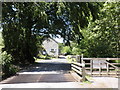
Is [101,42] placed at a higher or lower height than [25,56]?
higher

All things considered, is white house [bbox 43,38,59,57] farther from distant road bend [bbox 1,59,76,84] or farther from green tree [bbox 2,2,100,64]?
distant road bend [bbox 1,59,76,84]

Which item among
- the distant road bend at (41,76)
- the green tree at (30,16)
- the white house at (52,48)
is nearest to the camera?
the distant road bend at (41,76)

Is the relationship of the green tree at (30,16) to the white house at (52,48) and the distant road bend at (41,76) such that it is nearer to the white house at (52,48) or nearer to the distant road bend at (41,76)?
the distant road bend at (41,76)

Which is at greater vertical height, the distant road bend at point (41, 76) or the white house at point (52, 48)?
the white house at point (52, 48)

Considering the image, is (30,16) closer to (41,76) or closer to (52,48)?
(41,76)

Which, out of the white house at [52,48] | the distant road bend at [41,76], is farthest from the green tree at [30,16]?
the white house at [52,48]

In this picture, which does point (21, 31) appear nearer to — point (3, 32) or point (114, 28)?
point (3, 32)

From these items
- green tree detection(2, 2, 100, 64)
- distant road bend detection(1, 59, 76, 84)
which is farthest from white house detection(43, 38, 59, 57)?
distant road bend detection(1, 59, 76, 84)

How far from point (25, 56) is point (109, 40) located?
10.2 m

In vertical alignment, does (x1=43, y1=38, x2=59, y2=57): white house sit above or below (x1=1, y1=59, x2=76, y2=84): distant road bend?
above

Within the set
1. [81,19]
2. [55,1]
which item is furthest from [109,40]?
[55,1]

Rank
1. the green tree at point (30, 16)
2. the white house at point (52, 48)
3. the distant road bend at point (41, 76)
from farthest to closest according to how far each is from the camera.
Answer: the white house at point (52, 48), the green tree at point (30, 16), the distant road bend at point (41, 76)

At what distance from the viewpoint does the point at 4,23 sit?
14961 mm

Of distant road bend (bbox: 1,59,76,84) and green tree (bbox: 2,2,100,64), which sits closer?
distant road bend (bbox: 1,59,76,84)
